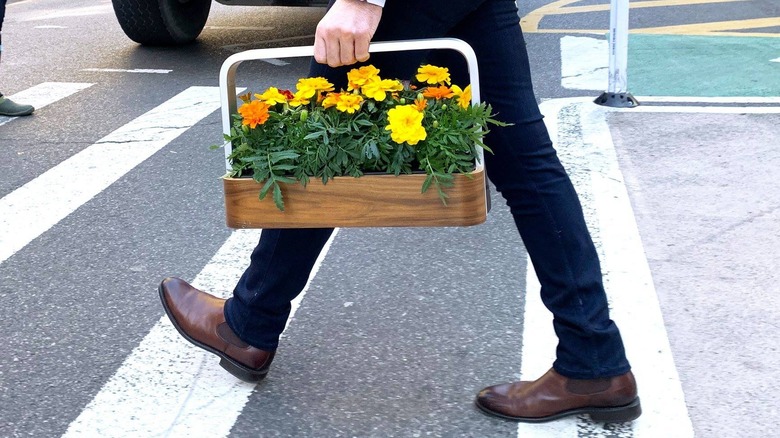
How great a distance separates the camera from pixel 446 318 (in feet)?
10.6

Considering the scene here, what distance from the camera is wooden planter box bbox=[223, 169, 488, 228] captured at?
226cm

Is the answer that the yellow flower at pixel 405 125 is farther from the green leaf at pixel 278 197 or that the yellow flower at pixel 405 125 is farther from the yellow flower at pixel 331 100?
the green leaf at pixel 278 197

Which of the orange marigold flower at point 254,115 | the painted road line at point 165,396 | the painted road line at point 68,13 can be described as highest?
the orange marigold flower at point 254,115

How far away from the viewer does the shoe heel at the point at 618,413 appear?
8.31 feet

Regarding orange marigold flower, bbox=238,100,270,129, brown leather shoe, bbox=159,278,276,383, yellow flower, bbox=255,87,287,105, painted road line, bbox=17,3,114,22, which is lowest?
painted road line, bbox=17,3,114,22

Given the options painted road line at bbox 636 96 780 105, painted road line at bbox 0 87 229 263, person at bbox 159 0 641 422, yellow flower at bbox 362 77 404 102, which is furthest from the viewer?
painted road line at bbox 636 96 780 105

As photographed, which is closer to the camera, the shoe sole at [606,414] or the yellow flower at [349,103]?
the yellow flower at [349,103]

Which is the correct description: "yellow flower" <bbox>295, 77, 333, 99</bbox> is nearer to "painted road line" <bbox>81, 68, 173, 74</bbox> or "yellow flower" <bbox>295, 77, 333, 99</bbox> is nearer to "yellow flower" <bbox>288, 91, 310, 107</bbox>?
"yellow flower" <bbox>288, 91, 310, 107</bbox>

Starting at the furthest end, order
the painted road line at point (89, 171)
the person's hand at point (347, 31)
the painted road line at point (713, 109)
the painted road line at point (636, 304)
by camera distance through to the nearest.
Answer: the painted road line at point (713, 109) < the painted road line at point (89, 171) < the painted road line at point (636, 304) < the person's hand at point (347, 31)

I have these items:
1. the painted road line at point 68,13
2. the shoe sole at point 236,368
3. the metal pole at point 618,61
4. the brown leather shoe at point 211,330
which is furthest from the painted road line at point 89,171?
the painted road line at point 68,13

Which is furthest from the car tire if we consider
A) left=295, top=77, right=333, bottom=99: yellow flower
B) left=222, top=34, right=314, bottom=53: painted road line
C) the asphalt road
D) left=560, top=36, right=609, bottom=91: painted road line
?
left=295, top=77, right=333, bottom=99: yellow flower

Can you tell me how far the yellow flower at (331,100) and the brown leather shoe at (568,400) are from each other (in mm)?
842

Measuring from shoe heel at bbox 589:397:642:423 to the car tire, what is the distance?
247 inches

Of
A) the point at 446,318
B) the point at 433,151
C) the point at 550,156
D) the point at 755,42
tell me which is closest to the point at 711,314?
the point at 446,318
